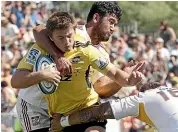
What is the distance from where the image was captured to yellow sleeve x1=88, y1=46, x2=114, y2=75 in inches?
217

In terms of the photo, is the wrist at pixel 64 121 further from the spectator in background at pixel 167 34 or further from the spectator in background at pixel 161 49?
the spectator in background at pixel 167 34

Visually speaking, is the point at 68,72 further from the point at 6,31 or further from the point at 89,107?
the point at 6,31

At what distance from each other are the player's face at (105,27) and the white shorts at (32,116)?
0.99 m

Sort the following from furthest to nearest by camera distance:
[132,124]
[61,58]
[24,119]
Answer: [132,124] < [24,119] < [61,58]

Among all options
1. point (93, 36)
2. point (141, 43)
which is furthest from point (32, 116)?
point (141, 43)

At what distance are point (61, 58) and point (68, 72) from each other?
132 millimetres

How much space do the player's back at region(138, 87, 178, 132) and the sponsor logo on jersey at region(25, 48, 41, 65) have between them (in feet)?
3.19

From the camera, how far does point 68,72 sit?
5469mm

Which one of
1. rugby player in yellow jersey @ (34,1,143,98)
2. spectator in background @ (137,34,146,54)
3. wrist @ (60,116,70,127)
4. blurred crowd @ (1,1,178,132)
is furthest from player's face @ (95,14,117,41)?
spectator in background @ (137,34,146,54)

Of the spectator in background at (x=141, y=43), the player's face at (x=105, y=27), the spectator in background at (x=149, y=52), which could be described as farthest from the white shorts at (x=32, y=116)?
the spectator in background at (x=141, y=43)

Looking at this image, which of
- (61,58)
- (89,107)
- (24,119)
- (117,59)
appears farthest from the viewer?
(117,59)

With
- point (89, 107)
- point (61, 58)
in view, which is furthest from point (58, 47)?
point (89, 107)

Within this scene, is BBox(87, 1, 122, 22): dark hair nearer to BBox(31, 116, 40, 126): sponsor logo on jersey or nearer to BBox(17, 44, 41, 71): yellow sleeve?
BBox(17, 44, 41, 71): yellow sleeve

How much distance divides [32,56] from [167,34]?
38.9 ft
